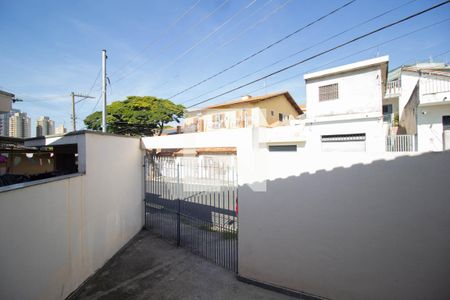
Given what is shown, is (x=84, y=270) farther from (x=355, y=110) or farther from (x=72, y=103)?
(x=72, y=103)

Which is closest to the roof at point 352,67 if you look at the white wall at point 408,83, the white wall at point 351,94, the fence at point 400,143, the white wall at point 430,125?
the white wall at point 351,94

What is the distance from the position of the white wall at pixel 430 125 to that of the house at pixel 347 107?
162 centimetres

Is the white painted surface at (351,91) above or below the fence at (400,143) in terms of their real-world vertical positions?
above

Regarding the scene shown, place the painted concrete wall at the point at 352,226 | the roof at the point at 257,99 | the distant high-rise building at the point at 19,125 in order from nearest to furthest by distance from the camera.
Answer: the painted concrete wall at the point at 352,226, the roof at the point at 257,99, the distant high-rise building at the point at 19,125

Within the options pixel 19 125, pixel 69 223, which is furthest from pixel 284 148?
pixel 19 125

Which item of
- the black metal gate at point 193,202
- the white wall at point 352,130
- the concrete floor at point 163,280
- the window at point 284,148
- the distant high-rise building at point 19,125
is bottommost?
the concrete floor at point 163,280

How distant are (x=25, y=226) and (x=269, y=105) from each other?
16.9 meters

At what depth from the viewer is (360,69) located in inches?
425

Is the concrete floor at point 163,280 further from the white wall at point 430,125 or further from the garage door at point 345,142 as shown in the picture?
the white wall at point 430,125

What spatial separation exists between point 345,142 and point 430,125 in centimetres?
361

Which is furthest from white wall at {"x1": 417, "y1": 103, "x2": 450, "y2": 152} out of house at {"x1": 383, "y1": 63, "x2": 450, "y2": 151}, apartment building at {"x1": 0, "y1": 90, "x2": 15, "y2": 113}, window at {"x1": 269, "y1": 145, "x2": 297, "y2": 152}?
apartment building at {"x1": 0, "y1": 90, "x2": 15, "y2": 113}

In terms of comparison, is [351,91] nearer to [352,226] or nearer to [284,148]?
[284,148]

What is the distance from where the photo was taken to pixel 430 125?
995 cm

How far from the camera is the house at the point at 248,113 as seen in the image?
1695cm
